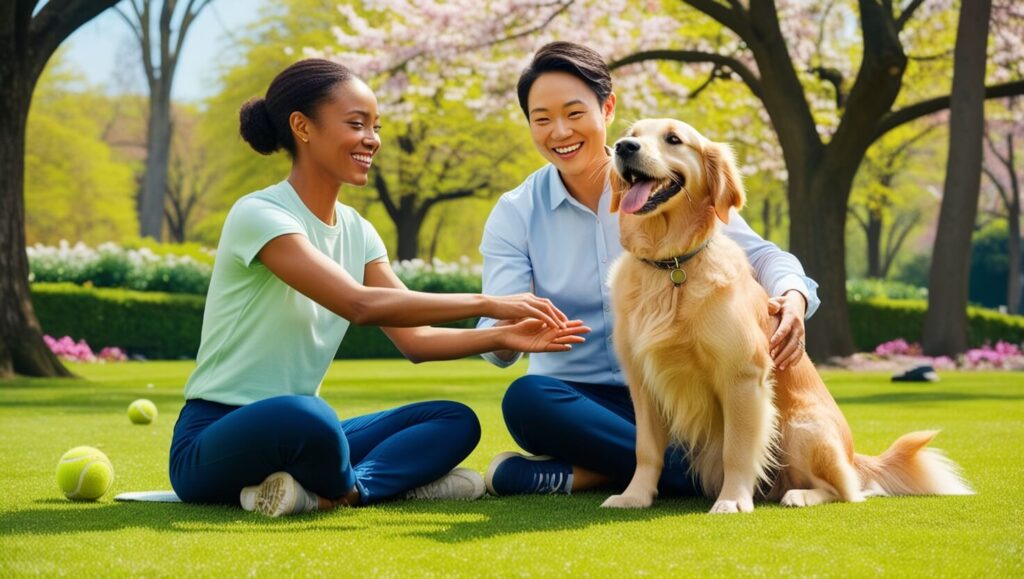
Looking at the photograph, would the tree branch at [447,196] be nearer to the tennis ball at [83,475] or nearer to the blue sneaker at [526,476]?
the blue sneaker at [526,476]

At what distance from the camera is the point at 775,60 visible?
48.2 ft

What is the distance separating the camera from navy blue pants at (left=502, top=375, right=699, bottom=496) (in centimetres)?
431

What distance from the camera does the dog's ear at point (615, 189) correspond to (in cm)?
416

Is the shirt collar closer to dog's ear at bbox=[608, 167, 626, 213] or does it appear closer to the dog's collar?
dog's ear at bbox=[608, 167, 626, 213]

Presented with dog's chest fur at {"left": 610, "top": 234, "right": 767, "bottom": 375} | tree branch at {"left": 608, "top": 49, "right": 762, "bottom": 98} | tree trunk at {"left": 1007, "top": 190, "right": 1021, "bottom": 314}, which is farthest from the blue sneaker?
tree trunk at {"left": 1007, "top": 190, "right": 1021, "bottom": 314}

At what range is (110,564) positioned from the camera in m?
2.95

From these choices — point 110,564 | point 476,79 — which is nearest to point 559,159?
point 110,564

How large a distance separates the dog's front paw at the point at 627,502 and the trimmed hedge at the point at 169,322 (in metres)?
13.1

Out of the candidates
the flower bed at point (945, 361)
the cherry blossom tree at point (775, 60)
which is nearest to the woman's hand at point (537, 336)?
the cherry blossom tree at point (775, 60)

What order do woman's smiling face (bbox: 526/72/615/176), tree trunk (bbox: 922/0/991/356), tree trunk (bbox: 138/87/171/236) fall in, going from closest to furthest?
1. woman's smiling face (bbox: 526/72/615/176)
2. tree trunk (bbox: 922/0/991/356)
3. tree trunk (bbox: 138/87/171/236)

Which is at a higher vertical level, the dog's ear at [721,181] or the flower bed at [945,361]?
the dog's ear at [721,181]

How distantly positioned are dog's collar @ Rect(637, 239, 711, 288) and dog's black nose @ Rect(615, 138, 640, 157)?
397 mm

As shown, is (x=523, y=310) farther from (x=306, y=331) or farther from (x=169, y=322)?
(x=169, y=322)

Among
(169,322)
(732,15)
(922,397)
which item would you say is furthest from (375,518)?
(169,322)
